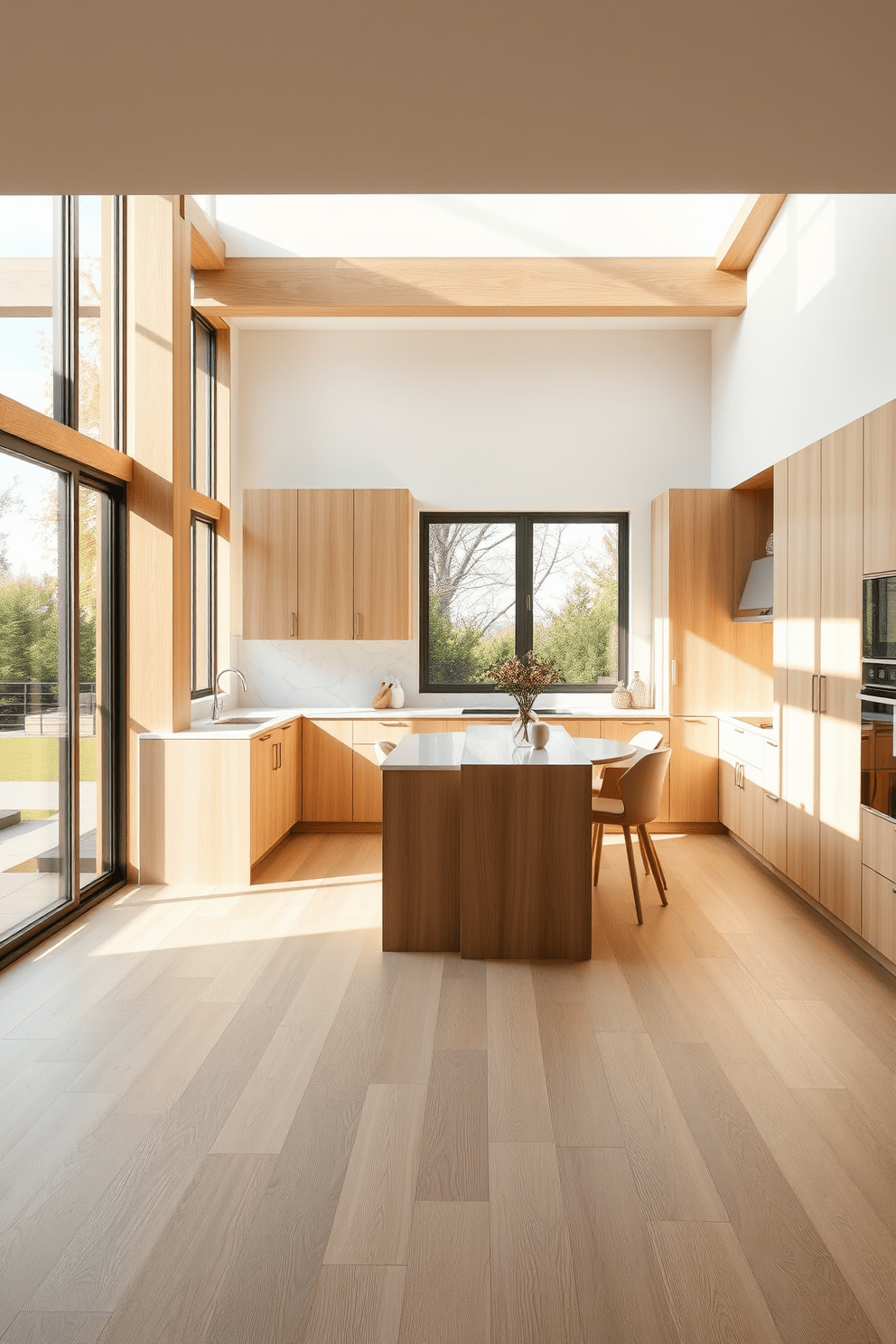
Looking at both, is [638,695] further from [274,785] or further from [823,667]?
[274,785]

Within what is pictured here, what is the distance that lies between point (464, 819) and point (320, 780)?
2.64m

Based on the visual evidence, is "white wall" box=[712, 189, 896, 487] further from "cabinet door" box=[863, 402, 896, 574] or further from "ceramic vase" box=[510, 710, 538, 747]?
"ceramic vase" box=[510, 710, 538, 747]

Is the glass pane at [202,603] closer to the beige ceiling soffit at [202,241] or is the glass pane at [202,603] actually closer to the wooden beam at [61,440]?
the wooden beam at [61,440]

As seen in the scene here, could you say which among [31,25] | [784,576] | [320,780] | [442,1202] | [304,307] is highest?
[304,307]

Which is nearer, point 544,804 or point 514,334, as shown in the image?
point 544,804

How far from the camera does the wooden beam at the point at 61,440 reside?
3.81 m

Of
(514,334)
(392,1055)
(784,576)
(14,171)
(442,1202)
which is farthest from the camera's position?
(514,334)

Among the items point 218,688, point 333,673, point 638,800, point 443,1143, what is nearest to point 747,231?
point 638,800

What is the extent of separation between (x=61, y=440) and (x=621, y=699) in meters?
4.24

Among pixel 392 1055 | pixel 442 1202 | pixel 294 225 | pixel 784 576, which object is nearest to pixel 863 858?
pixel 784 576

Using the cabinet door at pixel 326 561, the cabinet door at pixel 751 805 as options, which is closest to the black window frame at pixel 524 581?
the cabinet door at pixel 326 561

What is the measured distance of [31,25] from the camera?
1850 mm

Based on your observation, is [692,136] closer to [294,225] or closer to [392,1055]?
[392,1055]

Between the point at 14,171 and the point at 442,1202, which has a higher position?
the point at 14,171
